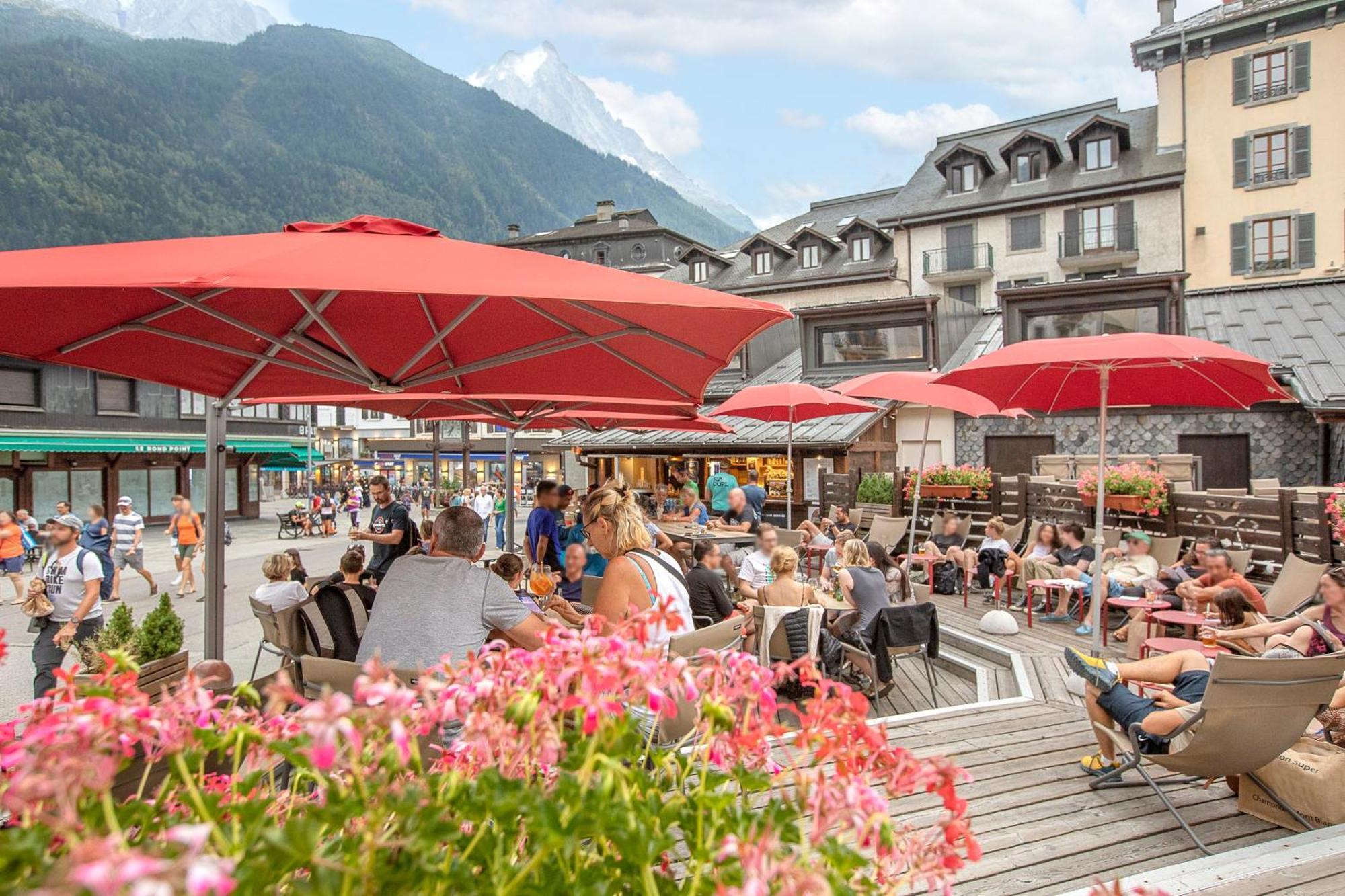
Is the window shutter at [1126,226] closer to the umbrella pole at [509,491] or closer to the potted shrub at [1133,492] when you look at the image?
the potted shrub at [1133,492]

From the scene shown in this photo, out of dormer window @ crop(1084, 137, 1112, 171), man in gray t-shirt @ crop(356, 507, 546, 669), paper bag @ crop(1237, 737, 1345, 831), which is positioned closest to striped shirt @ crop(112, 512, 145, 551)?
man in gray t-shirt @ crop(356, 507, 546, 669)

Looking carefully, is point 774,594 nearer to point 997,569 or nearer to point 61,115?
point 997,569

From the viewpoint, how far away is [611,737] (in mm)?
1190

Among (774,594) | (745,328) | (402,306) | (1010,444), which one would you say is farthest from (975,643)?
(1010,444)

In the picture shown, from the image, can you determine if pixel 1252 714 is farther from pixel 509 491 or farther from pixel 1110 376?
pixel 509 491

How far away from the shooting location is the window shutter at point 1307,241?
2761cm

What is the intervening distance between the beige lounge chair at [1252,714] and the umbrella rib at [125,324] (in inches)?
200

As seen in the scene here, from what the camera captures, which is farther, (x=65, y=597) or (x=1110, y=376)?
(x=1110, y=376)

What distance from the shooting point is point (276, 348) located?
407 centimetres

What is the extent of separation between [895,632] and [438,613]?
4.39 meters

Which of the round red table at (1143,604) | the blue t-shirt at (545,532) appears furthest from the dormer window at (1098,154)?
the blue t-shirt at (545,532)

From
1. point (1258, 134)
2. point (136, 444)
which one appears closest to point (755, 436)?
point (136, 444)

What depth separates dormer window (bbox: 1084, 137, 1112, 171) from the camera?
3069cm

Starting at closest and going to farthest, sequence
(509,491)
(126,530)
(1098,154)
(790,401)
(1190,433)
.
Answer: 1. (509,491)
2. (790,401)
3. (126,530)
4. (1190,433)
5. (1098,154)
